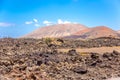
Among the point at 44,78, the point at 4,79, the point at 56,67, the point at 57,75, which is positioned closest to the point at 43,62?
the point at 56,67

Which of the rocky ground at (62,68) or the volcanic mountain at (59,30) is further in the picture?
the volcanic mountain at (59,30)

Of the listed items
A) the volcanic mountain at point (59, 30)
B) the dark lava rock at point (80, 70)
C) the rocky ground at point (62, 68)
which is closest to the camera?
the rocky ground at point (62, 68)

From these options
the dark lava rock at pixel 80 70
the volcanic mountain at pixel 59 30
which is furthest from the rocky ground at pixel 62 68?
the volcanic mountain at pixel 59 30

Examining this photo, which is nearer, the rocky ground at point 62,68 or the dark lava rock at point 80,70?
the rocky ground at point 62,68

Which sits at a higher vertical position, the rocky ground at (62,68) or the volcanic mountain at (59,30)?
the volcanic mountain at (59,30)

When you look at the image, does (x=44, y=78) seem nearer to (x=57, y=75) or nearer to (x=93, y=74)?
(x=57, y=75)

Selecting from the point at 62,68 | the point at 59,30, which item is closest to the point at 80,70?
the point at 62,68

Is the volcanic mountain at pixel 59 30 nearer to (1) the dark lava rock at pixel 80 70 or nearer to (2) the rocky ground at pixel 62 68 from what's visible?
(2) the rocky ground at pixel 62 68

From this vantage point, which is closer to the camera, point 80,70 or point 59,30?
point 80,70

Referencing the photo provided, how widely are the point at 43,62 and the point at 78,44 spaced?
17.0 m

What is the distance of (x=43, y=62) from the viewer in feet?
72.3

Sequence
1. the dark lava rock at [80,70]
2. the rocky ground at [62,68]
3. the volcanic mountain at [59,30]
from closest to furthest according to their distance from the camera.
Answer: the rocky ground at [62,68], the dark lava rock at [80,70], the volcanic mountain at [59,30]

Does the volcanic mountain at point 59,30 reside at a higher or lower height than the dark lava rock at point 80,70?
higher

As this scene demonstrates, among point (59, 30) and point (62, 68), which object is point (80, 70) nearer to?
point (62, 68)
